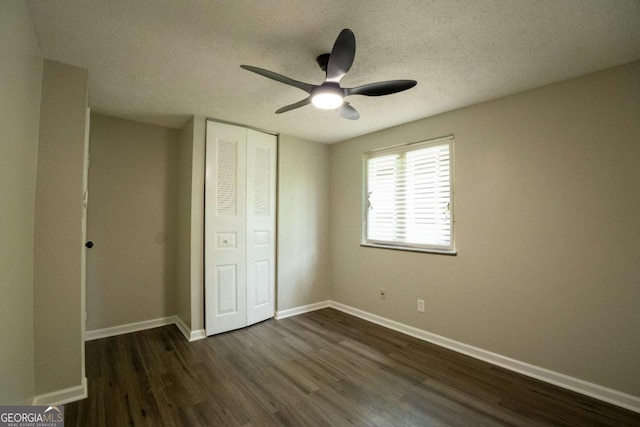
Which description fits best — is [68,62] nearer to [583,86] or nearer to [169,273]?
[169,273]

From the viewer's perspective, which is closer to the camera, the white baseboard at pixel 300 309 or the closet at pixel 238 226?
the closet at pixel 238 226

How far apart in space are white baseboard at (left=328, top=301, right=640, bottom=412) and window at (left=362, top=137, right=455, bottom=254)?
0.91m

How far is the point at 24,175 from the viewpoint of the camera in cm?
152

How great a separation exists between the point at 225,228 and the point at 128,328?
1586 millimetres

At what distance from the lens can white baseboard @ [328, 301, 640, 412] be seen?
6.04ft

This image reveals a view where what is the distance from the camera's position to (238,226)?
317 cm

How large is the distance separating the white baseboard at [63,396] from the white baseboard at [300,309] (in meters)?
1.94

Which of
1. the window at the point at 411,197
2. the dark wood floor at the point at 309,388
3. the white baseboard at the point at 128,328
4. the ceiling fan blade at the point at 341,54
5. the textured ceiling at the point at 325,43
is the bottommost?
the dark wood floor at the point at 309,388

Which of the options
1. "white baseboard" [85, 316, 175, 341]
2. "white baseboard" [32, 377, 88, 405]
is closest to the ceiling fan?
"white baseboard" [32, 377, 88, 405]

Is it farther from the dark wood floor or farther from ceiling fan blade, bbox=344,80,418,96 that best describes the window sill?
ceiling fan blade, bbox=344,80,418,96

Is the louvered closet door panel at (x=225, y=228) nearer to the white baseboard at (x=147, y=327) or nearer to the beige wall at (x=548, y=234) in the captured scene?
the white baseboard at (x=147, y=327)

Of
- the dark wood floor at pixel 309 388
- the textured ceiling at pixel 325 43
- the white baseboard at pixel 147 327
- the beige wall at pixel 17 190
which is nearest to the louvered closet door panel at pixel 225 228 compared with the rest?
the white baseboard at pixel 147 327

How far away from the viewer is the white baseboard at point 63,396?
5.87 ft

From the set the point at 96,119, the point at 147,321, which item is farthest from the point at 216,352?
the point at 96,119
